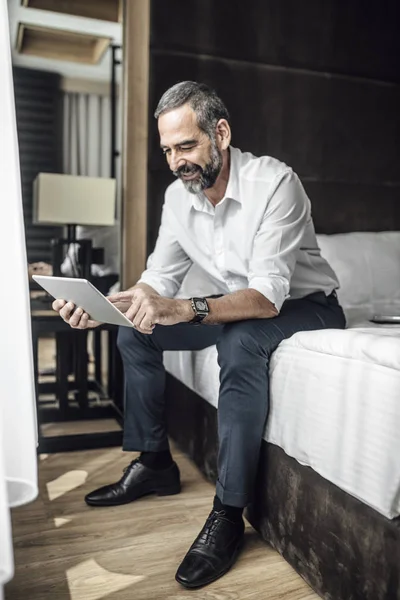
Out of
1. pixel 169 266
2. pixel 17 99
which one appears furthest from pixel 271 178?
pixel 17 99

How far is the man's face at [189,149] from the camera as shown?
5.32ft

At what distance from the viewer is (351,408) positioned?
1.12 m

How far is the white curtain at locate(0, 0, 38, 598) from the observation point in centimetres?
95

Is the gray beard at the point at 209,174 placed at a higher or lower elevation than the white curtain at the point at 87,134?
lower

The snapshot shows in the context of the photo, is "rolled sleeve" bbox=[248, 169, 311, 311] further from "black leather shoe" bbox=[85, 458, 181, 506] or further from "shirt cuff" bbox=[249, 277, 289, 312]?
"black leather shoe" bbox=[85, 458, 181, 506]

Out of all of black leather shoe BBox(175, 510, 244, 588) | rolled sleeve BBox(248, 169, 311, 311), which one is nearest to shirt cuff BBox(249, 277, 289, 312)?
rolled sleeve BBox(248, 169, 311, 311)

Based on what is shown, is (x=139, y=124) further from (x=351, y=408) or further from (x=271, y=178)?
(x=351, y=408)

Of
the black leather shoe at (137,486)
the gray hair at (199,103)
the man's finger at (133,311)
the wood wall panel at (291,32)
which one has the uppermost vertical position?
the wood wall panel at (291,32)

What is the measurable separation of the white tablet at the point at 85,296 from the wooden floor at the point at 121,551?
1.81 ft

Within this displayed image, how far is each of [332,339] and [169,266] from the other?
81cm

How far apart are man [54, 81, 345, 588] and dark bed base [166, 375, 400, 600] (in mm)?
76

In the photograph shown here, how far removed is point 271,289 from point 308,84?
140cm

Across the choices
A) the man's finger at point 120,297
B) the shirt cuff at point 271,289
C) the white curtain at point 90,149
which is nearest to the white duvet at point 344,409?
the shirt cuff at point 271,289

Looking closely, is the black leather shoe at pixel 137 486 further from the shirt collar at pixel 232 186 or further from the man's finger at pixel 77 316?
the shirt collar at pixel 232 186
